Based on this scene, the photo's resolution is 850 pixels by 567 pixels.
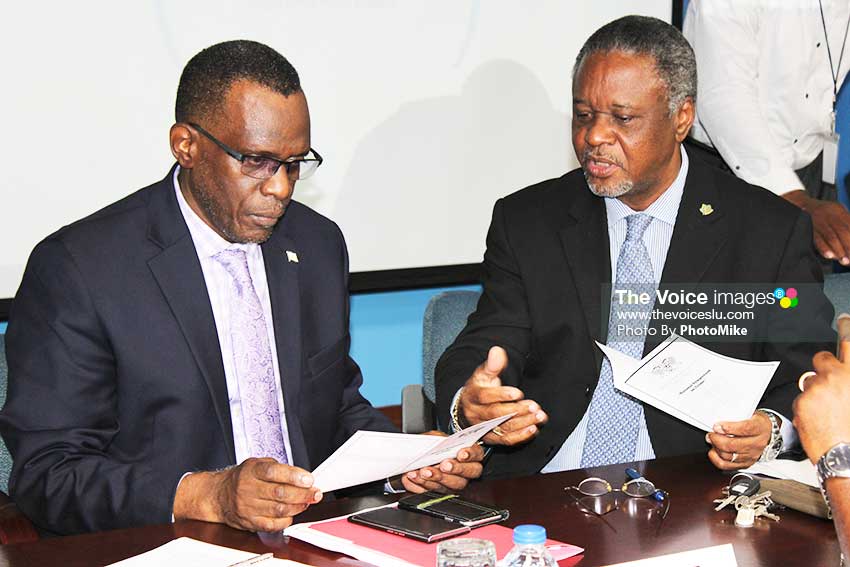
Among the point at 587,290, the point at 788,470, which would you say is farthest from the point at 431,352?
the point at 788,470

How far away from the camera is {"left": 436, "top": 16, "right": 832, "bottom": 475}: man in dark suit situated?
9.73 ft

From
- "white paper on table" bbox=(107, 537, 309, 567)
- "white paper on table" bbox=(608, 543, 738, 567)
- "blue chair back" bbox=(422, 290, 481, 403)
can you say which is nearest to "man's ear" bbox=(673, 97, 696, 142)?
"blue chair back" bbox=(422, 290, 481, 403)

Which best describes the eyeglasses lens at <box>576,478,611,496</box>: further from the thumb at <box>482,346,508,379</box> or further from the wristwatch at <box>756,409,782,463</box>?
the wristwatch at <box>756,409,782,463</box>

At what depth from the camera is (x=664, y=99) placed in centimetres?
302

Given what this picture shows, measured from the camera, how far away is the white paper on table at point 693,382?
2.41 meters

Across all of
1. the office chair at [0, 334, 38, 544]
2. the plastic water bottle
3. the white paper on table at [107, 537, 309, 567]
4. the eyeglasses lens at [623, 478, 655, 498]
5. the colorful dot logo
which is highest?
the colorful dot logo

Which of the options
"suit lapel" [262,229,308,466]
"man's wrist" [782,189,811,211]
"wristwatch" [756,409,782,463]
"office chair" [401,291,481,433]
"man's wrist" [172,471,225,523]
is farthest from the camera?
"man's wrist" [782,189,811,211]

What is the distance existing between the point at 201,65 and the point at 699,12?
8.64 feet

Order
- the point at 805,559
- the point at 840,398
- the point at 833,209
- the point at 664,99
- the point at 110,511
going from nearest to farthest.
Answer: the point at 840,398 → the point at 805,559 → the point at 110,511 → the point at 664,99 → the point at 833,209

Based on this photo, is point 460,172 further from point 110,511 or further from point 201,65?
point 110,511

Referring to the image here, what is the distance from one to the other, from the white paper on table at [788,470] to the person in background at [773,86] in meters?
1.91

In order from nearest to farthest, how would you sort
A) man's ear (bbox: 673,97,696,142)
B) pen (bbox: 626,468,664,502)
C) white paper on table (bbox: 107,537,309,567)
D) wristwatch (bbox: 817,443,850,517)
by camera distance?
1. wristwatch (bbox: 817,443,850,517)
2. white paper on table (bbox: 107,537,309,567)
3. pen (bbox: 626,468,664,502)
4. man's ear (bbox: 673,97,696,142)

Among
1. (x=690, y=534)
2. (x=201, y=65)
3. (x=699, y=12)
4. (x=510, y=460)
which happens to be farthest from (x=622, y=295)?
(x=699, y=12)

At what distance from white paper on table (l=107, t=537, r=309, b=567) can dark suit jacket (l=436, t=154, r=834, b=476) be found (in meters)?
1.11
